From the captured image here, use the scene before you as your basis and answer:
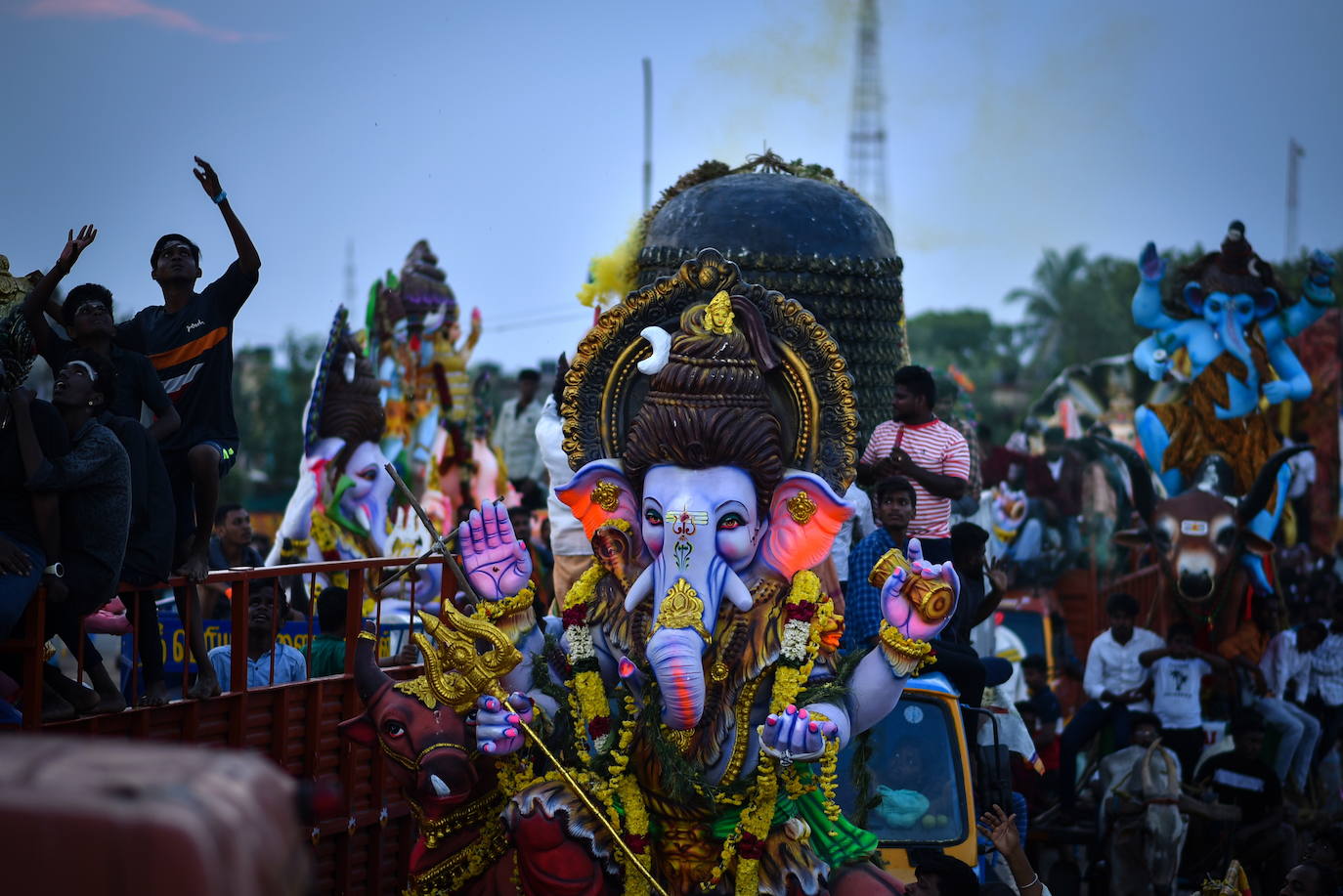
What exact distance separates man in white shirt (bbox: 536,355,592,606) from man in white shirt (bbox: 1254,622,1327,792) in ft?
18.0

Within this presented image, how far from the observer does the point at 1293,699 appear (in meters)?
10.9

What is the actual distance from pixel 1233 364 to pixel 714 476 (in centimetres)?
789

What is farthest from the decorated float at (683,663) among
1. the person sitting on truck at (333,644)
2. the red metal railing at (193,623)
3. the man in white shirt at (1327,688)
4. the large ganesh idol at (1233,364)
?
the large ganesh idol at (1233,364)

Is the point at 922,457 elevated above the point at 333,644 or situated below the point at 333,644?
above

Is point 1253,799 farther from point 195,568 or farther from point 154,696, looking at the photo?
point 154,696

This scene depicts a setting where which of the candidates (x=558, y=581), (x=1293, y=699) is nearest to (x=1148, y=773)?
(x=1293, y=699)

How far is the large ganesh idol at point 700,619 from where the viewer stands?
16.9ft

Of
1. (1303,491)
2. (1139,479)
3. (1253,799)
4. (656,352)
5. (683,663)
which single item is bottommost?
(1253,799)

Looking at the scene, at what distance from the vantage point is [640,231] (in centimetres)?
793

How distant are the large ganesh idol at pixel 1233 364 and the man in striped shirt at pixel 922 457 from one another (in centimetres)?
549

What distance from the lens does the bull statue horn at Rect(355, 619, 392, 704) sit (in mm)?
5469

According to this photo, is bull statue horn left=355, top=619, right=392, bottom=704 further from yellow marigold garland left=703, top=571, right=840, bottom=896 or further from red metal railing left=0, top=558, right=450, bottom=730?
yellow marigold garland left=703, top=571, right=840, bottom=896

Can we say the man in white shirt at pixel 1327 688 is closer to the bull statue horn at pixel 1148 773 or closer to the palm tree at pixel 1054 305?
the bull statue horn at pixel 1148 773

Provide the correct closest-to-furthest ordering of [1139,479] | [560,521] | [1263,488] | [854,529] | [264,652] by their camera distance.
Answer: [264,652], [560,521], [854,529], [1263,488], [1139,479]
